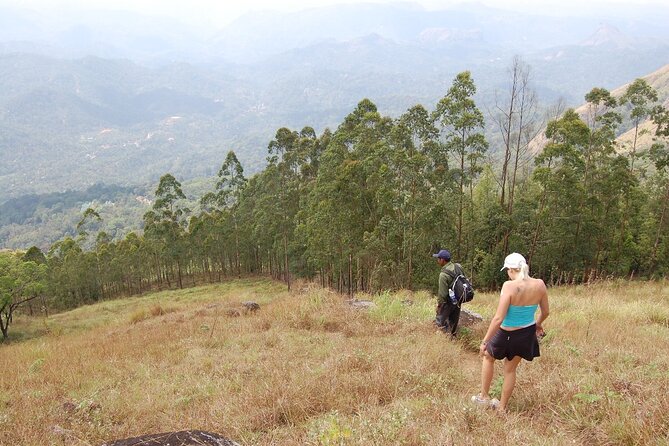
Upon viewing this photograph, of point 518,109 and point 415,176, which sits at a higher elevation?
point 518,109

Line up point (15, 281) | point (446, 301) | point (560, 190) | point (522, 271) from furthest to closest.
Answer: point (15, 281)
point (560, 190)
point (446, 301)
point (522, 271)

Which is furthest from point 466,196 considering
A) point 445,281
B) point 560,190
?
point 445,281

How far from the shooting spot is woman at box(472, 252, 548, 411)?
16.2 ft

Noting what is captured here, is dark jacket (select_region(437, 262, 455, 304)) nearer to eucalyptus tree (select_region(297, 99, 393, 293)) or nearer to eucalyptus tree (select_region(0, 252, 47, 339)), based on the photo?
eucalyptus tree (select_region(297, 99, 393, 293))

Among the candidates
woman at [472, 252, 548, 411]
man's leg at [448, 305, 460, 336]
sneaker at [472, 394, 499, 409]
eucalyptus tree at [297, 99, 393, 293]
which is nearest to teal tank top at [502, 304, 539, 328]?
woman at [472, 252, 548, 411]

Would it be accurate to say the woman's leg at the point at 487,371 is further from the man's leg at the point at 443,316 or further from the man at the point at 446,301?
the man's leg at the point at 443,316

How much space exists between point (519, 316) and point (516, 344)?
353 millimetres

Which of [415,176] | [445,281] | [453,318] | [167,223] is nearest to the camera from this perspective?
[445,281]

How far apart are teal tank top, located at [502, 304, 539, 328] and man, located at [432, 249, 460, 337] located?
2998 mm

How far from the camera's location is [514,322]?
5.04 meters

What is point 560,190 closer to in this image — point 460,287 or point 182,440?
point 460,287

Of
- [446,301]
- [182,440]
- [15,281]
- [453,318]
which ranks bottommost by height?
[15,281]

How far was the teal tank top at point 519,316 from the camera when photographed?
16.3 feet

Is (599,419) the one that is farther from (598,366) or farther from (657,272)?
(657,272)
